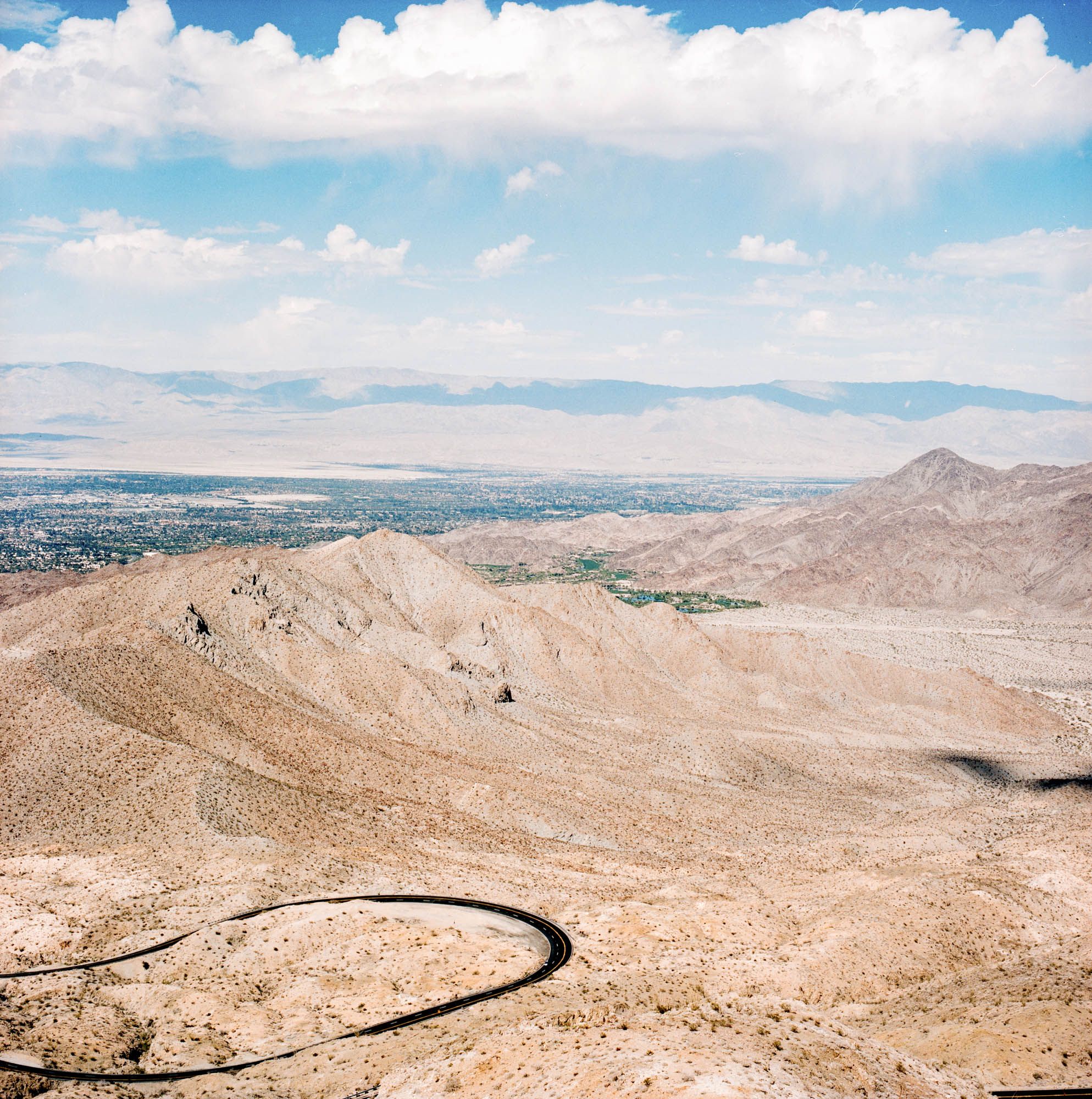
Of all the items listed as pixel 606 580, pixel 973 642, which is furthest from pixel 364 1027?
pixel 606 580

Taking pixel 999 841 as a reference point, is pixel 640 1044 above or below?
above

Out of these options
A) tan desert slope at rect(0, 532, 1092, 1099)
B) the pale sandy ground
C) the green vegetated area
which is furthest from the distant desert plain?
the green vegetated area

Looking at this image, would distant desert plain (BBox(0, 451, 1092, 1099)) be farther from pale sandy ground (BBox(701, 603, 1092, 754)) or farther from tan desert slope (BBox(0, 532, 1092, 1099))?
pale sandy ground (BBox(701, 603, 1092, 754))

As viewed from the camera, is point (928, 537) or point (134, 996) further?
point (928, 537)

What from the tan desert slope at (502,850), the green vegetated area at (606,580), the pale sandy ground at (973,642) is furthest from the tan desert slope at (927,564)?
the tan desert slope at (502,850)

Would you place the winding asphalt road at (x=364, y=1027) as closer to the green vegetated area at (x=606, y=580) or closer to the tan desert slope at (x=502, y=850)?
the tan desert slope at (x=502, y=850)

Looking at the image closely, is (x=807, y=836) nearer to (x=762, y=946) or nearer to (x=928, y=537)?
(x=762, y=946)

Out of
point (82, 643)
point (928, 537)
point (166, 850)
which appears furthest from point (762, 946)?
point (928, 537)
